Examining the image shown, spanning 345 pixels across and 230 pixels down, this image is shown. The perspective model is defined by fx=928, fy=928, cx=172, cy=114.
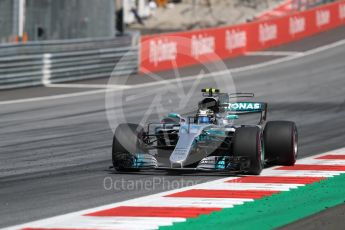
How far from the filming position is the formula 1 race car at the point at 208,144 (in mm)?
10812

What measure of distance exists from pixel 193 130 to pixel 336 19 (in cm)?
3138

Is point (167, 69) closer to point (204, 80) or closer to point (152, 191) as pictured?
point (204, 80)

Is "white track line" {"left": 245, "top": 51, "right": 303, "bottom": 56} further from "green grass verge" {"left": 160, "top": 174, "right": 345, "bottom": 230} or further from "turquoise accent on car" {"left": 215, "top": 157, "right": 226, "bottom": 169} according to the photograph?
"green grass verge" {"left": 160, "top": 174, "right": 345, "bottom": 230}

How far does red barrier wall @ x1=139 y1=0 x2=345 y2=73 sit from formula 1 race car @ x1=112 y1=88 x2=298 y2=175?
17.5 m

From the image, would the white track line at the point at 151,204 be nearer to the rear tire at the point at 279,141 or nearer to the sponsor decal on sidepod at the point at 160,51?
the rear tire at the point at 279,141

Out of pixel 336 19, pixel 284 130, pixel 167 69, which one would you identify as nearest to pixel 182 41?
pixel 167 69

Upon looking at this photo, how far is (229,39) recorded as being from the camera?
111 feet

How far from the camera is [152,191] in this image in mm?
10039

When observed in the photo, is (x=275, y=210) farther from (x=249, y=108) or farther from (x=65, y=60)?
(x=65, y=60)

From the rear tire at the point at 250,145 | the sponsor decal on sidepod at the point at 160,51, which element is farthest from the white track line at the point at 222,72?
the rear tire at the point at 250,145

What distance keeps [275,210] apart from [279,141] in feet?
10.5

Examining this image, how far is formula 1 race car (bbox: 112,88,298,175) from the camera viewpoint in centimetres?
1081

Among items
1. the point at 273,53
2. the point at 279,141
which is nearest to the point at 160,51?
the point at 273,53

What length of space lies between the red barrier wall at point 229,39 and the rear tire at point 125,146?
17803 millimetres
